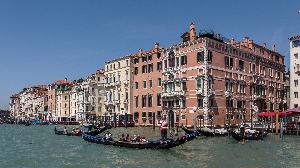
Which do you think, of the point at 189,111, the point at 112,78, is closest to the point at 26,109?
the point at 112,78

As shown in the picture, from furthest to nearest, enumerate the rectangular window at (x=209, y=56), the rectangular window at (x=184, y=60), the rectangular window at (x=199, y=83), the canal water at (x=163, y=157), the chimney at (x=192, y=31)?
the chimney at (x=192, y=31) → the rectangular window at (x=184, y=60) → the rectangular window at (x=199, y=83) → the rectangular window at (x=209, y=56) → the canal water at (x=163, y=157)

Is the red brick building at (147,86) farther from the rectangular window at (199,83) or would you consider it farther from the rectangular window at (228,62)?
the rectangular window at (228,62)

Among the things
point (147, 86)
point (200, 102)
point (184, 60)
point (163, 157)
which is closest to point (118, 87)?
point (147, 86)

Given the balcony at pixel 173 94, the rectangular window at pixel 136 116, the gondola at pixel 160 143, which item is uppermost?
the balcony at pixel 173 94

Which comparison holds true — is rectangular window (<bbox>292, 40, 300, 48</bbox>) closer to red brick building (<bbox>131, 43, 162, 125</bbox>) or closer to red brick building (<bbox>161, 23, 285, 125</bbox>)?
red brick building (<bbox>161, 23, 285, 125</bbox>)

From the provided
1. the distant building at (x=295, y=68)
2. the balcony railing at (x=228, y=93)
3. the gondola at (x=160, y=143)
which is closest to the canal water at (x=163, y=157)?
the gondola at (x=160, y=143)

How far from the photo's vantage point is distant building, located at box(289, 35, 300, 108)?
4556 cm

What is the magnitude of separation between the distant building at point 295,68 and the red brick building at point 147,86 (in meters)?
15.4

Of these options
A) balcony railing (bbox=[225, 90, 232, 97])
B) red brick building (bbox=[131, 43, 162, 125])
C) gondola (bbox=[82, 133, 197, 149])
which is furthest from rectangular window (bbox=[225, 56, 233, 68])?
gondola (bbox=[82, 133, 197, 149])

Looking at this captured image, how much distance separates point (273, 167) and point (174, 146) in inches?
287

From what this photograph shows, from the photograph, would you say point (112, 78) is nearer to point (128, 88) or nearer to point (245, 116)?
point (128, 88)

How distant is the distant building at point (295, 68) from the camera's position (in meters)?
45.6

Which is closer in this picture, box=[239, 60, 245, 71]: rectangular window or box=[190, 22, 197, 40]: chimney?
box=[190, 22, 197, 40]: chimney

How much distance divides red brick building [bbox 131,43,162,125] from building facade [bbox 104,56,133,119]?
0.87m
